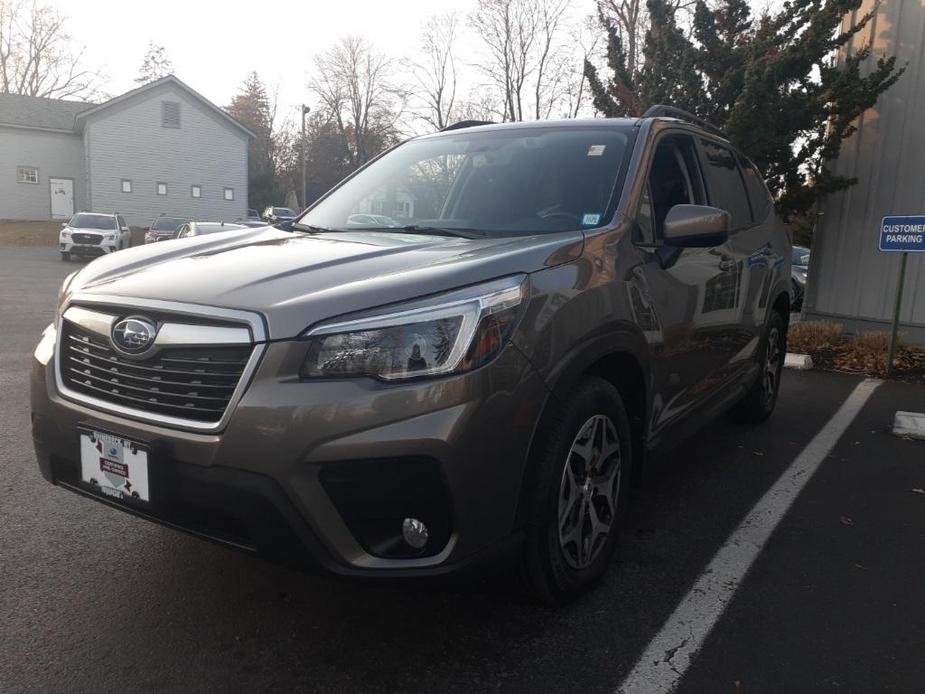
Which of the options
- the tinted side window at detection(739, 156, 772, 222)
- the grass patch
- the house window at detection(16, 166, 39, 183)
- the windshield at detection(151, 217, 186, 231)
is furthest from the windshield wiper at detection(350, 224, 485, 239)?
the house window at detection(16, 166, 39, 183)

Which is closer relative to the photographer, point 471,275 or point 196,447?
point 196,447

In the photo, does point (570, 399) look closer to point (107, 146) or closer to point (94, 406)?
point (94, 406)

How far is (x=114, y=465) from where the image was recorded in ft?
7.66

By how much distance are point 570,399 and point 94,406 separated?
5.03 feet

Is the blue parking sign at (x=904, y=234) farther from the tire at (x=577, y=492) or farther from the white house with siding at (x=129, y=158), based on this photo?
the white house with siding at (x=129, y=158)

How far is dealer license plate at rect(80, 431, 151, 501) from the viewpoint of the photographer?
2260mm

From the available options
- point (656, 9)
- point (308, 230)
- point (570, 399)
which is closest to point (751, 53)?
point (656, 9)

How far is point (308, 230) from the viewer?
139 inches

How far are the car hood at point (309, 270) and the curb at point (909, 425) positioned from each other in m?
3.92

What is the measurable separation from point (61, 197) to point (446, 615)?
4266cm

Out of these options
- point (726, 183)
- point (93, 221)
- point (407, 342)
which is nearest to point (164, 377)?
point (407, 342)

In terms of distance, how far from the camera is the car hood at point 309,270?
2.19 metres

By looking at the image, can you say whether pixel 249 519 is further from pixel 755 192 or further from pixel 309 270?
pixel 755 192

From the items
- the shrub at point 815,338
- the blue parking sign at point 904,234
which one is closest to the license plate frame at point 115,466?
the blue parking sign at point 904,234
